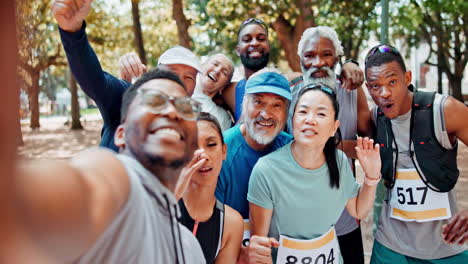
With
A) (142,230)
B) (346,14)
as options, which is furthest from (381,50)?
(346,14)

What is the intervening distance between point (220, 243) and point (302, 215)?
56cm

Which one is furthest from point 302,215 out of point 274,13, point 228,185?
point 274,13

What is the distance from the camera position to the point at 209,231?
2094 mm

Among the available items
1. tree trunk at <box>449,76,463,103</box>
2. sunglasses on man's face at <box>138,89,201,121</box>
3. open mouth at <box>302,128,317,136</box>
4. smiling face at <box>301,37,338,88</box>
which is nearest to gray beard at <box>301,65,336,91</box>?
smiling face at <box>301,37,338,88</box>

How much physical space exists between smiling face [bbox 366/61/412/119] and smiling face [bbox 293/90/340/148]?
0.67m

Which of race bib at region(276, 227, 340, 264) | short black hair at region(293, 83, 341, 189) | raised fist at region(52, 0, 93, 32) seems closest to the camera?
raised fist at region(52, 0, 93, 32)

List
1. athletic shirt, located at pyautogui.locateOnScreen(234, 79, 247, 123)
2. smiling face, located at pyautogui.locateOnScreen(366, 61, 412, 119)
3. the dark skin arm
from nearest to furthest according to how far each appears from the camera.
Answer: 1. the dark skin arm
2. smiling face, located at pyautogui.locateOnScreen(366, 61, 412, 119)
3. athletic shirt, located at pyautogui.locateOnScreen(234, 79, 247, 123)

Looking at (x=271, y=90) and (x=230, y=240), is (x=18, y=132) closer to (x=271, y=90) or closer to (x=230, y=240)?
(x=230, y=240)

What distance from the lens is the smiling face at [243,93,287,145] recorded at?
266cm

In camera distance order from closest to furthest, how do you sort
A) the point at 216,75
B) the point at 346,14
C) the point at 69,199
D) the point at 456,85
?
1. the point at 69,199
2. the point at 216,75
3. the point at 346,14
4. the point at 456,85

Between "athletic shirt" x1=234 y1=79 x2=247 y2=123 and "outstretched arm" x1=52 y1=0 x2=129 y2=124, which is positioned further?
"athletic shirt" x1=234 y1=79 x2=247 y2=123

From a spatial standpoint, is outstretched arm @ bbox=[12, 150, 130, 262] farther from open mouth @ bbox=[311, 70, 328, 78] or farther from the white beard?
open mouth @ bbox=[311, 70, 328, 78]

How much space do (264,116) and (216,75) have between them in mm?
1120

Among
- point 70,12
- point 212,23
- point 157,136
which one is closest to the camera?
point 157,136
